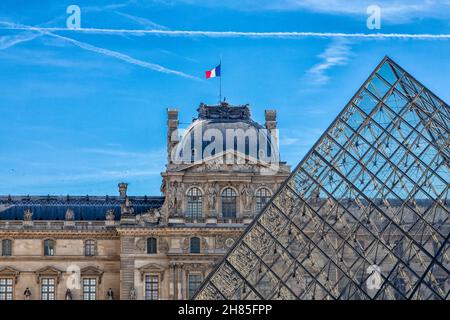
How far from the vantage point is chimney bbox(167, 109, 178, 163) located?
230 feet

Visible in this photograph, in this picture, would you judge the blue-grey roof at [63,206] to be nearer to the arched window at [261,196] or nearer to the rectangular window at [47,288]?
the rectangular window at [47,288]

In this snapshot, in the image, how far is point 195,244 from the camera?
6719 cm

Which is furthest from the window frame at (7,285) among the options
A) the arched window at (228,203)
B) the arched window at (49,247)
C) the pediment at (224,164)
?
the arched window at (228,203)

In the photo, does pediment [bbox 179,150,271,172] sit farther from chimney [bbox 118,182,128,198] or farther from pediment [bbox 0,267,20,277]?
pediment [bbox 0,267,20,277]

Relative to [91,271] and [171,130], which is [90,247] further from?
[171,130]

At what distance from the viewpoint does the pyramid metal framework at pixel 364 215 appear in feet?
123

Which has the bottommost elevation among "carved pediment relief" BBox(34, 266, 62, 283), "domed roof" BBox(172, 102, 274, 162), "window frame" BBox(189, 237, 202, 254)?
"carved pediment relief" BBox(34, 266, 62, 283)

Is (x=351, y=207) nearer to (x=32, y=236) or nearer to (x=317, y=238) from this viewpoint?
(x=317, y=238)

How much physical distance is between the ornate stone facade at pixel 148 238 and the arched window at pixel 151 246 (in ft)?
0.18

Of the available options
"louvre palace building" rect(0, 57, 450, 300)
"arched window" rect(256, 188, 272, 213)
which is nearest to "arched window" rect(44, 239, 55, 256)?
"arched window" rect(256, 188, 272, 213)

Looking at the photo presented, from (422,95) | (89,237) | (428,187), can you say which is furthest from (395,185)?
(89,237)

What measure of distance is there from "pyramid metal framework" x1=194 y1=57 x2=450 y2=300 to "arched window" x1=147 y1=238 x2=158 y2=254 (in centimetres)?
2529

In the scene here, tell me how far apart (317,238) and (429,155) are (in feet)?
15.5

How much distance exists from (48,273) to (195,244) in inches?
330
